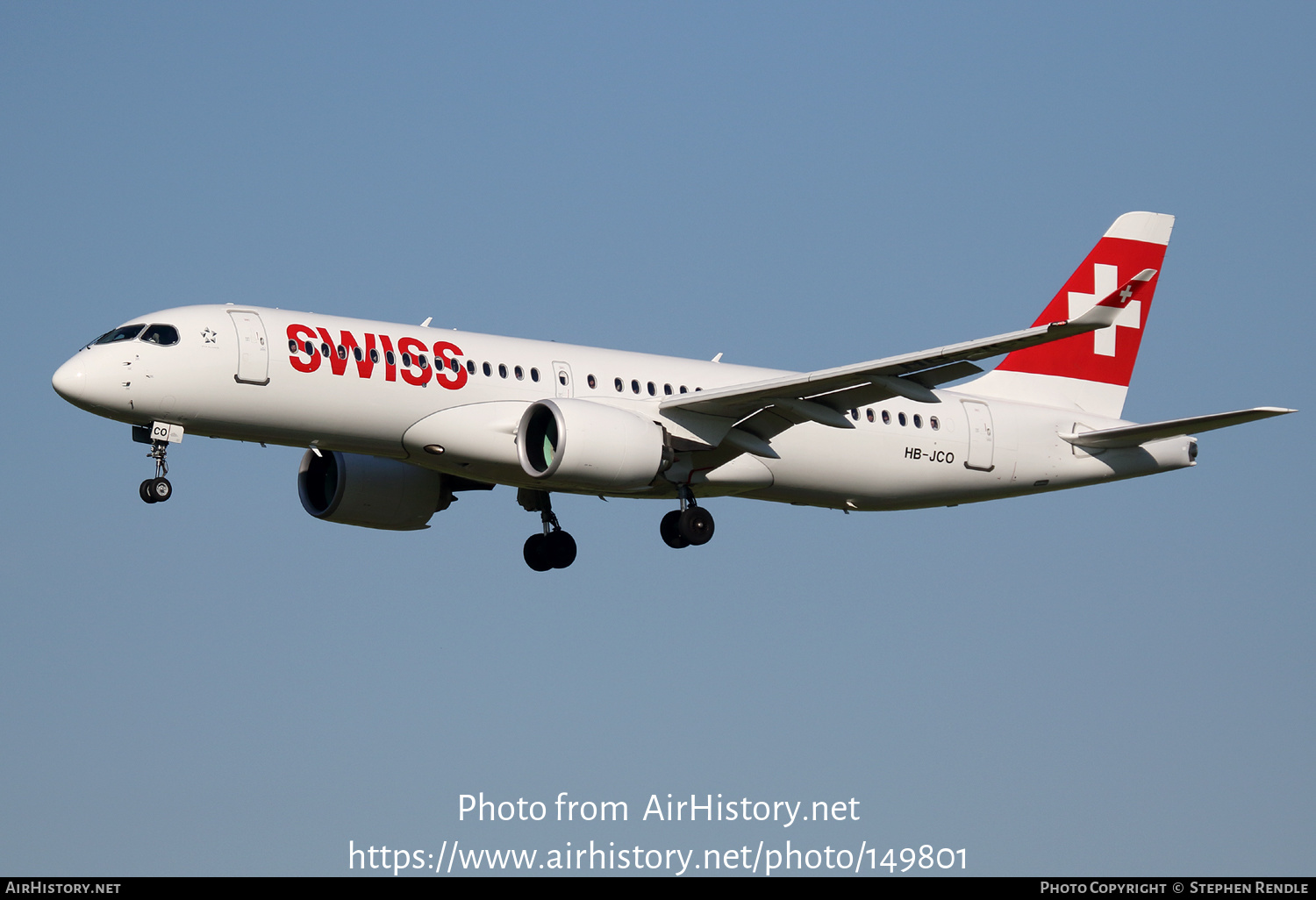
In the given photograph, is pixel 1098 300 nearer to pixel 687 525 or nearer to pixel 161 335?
pixel 687 525

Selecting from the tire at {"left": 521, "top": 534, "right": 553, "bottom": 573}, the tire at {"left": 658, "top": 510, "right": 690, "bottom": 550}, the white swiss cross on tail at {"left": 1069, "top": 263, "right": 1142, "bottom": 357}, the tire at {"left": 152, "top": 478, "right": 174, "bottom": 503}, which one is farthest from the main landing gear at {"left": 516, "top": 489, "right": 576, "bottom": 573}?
the white swiss cross on tail at {"left": 1069, "top": 263, "right": 1142, "bottom": 357}

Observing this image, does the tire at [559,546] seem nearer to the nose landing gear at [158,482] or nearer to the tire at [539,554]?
the tire at [539,554]

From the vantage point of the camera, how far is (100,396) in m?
30.5

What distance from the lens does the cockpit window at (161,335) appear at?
102 feet

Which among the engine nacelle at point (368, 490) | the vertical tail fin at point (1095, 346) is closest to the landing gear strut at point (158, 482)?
the engine nacelle at point (368, 490)

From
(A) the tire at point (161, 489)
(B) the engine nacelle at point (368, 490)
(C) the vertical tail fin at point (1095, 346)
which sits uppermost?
(C) the vertical tail fin at point (1095, 346)

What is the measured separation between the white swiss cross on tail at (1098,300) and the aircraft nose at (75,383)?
75.0 feet

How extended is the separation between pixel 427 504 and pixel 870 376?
11.0 meters

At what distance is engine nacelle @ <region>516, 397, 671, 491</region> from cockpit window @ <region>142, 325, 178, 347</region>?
660 cm

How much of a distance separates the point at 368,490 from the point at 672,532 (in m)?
6.83

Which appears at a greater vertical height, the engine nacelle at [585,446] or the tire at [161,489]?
the engine nacelle at [585,446]

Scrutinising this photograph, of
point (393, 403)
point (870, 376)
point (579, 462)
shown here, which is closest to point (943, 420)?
point (870, 376)

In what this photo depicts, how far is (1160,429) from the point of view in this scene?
1468 inches

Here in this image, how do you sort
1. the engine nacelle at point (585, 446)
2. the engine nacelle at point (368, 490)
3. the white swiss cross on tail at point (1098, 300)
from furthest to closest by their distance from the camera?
1. the white swiss cross on tail at point (1098, 300)
2. the engine nacelle at point (368, 490)
3. the engine nacelle at point (585, 446)
